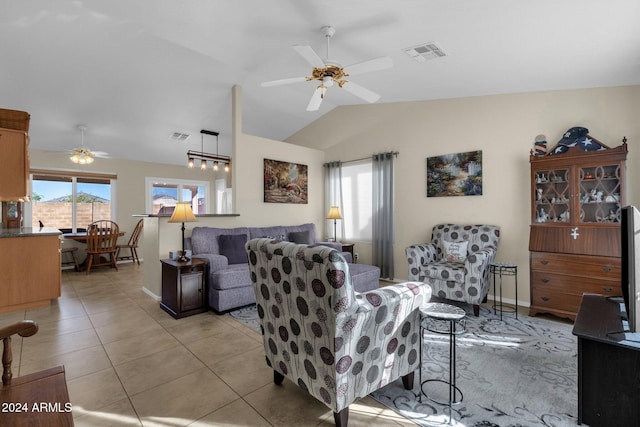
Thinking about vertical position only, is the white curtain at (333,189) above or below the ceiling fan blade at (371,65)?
below

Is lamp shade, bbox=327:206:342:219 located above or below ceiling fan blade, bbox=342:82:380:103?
below

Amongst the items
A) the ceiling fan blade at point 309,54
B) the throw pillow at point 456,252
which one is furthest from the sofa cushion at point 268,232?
the ceiling fan blade at point 309,54

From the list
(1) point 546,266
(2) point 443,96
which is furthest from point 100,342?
(2) point 443,96

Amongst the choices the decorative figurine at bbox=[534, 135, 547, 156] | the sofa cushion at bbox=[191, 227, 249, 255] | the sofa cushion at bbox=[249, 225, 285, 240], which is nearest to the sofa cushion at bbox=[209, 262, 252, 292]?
the sofa cushion at bbox=[191, 227, 249, 255]

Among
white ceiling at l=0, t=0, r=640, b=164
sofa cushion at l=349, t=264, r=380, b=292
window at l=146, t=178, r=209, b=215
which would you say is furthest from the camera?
window at l=146, t=178, r=209, b=215

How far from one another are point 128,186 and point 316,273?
722 centimetres

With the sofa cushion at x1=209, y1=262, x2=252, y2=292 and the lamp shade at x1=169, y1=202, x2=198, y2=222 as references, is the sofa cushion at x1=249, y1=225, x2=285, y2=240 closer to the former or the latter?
the sofa cushion at x1=209, y1=262, x2=252, y2=292

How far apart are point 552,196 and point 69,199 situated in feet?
28.1

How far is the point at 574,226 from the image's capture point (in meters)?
3.23

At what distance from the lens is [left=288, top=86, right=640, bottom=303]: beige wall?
3.37 meters

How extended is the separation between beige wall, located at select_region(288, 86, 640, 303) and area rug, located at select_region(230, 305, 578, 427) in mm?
1188

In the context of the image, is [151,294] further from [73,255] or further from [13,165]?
[73,255]

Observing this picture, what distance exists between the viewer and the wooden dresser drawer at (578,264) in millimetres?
2973

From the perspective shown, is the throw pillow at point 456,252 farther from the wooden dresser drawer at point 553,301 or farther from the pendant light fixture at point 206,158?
the pendant light fixture at point 206,158
